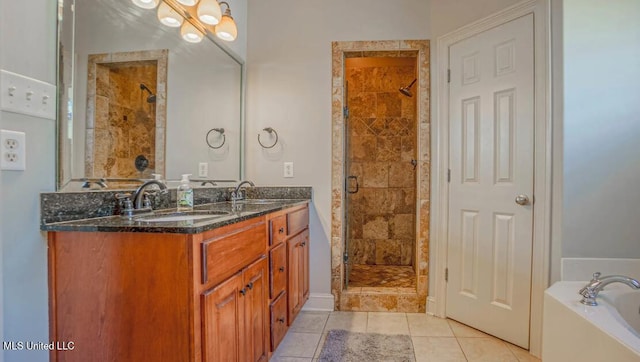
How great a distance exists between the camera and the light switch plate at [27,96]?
98cm

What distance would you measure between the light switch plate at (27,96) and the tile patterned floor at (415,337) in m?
→ 1.62

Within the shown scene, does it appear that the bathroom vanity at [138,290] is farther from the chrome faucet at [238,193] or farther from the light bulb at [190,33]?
the light bulb at [190,33]

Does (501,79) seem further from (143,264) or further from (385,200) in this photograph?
(143,264)

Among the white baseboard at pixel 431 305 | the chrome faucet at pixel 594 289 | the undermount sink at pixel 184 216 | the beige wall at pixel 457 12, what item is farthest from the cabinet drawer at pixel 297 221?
the beige wall at pixel 457 12

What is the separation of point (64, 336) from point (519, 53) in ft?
8.56

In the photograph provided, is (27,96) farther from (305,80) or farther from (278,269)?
Answer: (305,80)

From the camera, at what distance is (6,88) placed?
3.23ft

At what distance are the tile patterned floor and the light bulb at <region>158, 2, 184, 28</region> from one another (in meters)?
1.96

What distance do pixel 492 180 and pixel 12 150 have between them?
236 centimetres

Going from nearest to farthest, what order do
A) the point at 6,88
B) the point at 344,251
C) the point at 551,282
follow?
the point at 6,88
the point at 551,282
the point at 344,251

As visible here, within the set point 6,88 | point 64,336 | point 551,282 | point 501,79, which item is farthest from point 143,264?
point 501,79

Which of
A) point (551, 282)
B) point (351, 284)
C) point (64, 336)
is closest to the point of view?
point (64, 336)

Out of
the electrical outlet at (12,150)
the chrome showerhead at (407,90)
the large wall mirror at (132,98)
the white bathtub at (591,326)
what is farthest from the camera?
the chrome showerhead at (407,90)

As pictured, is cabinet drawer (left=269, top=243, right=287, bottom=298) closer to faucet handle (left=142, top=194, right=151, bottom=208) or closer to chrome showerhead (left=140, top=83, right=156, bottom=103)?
faucet handle (left=142, top=194, right=151, bottom=208)
